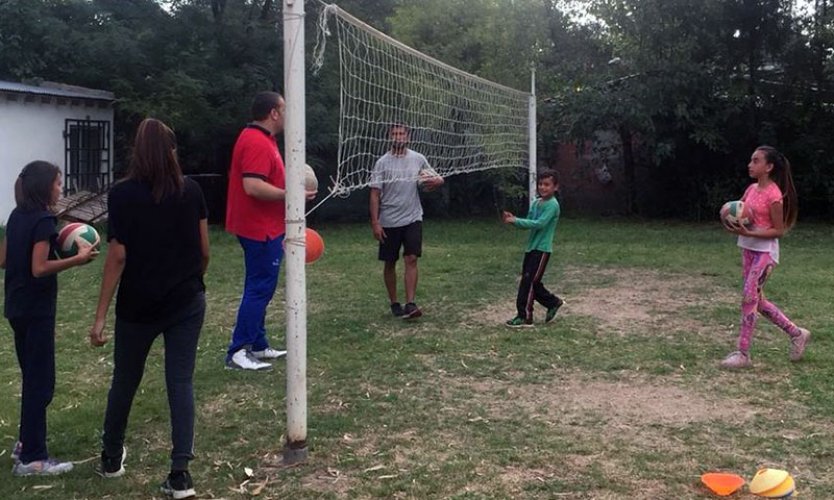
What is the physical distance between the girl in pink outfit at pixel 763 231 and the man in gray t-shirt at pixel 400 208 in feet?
7.83

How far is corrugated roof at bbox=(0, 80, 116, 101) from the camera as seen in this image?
1446cm

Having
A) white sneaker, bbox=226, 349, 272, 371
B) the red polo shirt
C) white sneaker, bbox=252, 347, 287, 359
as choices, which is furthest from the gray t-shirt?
white sneaker, bbox=226, 349, 272, 371

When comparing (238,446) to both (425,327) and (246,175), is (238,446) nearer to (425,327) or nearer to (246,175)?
(246,175)

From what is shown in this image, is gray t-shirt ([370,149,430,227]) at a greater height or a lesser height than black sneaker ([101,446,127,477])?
greater

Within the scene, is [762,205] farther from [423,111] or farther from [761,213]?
[423,111]

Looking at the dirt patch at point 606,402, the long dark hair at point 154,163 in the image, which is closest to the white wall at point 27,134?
the dirt patch at point 606,402

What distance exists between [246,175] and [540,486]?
8.53ft

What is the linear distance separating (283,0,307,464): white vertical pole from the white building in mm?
12078

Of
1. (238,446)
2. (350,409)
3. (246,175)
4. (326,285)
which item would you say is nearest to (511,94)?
(326,285)

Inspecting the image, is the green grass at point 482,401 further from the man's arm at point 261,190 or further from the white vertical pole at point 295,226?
the man's arm at point 261,190

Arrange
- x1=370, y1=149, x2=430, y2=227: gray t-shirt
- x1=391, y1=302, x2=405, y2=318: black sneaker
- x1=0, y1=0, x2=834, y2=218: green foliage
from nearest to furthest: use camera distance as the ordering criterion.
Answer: x1=370, y1=149, x2=430, y2=227: gray t-shirt
x1=391, y1=302, x2=405, y2=318: black sneaker
x1=0, y1=0, x2=834, y2=218: green foliage

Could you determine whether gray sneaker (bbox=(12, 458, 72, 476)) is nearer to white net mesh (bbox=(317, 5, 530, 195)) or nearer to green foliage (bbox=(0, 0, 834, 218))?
white net mesh (bbox=(317, 5, 530, 195))

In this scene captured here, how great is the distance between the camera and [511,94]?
10109 millimetres

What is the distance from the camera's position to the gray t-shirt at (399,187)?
22.1ft
